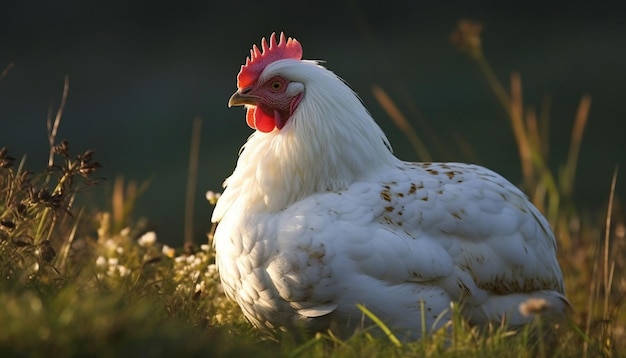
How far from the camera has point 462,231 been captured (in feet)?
14.1

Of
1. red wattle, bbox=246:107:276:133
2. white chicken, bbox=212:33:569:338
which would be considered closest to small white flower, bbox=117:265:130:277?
white chicken, bbox=212:33:569:338

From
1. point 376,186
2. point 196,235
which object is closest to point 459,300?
point 376,186

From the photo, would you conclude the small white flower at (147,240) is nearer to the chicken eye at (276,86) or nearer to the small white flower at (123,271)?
the small white flower at (123,271)

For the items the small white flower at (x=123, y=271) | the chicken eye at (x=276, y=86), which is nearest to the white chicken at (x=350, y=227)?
the chicken eye at (x=276, y=86)

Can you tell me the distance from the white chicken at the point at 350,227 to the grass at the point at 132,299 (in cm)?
16

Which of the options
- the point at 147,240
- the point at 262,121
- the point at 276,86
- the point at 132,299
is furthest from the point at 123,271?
the point at 276,86

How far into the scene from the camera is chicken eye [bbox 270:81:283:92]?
180 inches

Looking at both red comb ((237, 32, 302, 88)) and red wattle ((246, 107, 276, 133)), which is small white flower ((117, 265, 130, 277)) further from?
red comb ((237, 32, 302, 88))

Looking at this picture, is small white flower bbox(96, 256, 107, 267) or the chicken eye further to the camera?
small white flower bbox(96, 256, 107, 267)

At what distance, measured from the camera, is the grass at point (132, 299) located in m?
2.64

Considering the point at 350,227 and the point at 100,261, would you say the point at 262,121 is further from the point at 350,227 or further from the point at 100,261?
the point at 100,261

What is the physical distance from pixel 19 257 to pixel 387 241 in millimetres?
1425

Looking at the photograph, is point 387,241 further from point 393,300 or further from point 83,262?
point 83,262

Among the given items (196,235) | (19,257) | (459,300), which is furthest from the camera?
(196,235)
